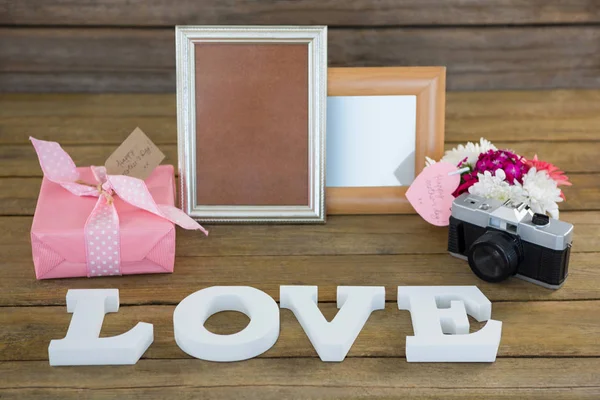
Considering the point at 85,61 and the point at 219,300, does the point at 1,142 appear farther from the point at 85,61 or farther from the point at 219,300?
the point at 219,300

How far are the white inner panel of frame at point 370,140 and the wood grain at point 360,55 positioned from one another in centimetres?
54

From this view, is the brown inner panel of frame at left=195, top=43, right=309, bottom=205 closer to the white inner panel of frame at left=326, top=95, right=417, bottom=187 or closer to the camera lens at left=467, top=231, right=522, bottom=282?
the white inner panel of frame at left=326, top=95, right=417, bottom=187

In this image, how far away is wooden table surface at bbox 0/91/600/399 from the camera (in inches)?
33.1

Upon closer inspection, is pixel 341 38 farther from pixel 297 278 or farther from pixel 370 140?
pixel 297 278

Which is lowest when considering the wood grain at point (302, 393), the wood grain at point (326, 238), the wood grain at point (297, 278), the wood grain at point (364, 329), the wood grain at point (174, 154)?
the wood grain at point (302, 393)

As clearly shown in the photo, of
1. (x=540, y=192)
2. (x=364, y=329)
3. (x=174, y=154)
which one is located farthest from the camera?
(x=174, y=154)

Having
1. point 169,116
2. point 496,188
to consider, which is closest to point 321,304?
point 496,188

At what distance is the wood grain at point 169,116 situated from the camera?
1493 millimetres

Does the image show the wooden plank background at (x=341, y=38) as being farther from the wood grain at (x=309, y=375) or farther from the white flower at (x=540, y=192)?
the wood grain at (x=309, y=375)

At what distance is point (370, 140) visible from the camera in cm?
119

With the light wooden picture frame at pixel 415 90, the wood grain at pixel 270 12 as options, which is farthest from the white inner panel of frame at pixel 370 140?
the wood grain at pixel 270 12

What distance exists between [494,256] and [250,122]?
404 millimetres

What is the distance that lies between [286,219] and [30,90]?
82 centimetres

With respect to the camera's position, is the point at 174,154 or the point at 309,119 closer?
the point at 309,119
